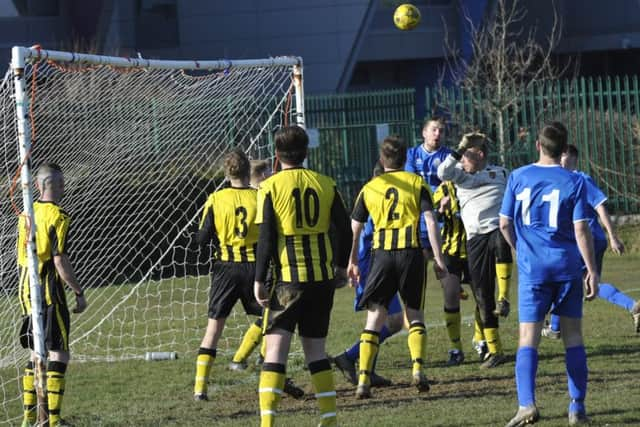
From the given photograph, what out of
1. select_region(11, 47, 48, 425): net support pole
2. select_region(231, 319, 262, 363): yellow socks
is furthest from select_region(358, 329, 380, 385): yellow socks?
select_region(11, 47, 48, 425): net support pole

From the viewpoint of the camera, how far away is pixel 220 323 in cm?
959

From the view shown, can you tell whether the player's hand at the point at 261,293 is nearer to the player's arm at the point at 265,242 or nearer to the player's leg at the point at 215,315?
the player's arm at the point at 265,242

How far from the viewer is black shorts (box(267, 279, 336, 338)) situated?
7434 millimetres

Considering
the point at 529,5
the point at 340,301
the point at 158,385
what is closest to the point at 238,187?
the point at 158,385

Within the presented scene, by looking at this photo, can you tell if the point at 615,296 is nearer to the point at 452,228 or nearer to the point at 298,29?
the point at 452,228

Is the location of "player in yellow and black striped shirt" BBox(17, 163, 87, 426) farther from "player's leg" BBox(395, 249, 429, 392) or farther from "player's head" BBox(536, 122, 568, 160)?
"player's head" BBox(536, 122, 568, 160)

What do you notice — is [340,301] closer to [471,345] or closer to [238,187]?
[471,345]

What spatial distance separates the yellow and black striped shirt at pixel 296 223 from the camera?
741 centimetres

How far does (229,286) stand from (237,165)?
969 mm

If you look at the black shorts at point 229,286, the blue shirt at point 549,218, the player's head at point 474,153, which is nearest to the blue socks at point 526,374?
the blue shirt at point 549,218

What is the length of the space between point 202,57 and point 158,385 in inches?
903

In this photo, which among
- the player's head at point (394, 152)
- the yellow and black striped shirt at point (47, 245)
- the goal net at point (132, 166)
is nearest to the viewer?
the yellow and black striped shirt at point (47, 245)

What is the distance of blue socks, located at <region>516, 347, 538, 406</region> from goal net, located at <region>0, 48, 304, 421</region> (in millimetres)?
3793

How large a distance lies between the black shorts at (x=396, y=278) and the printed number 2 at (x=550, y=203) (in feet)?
5.11
